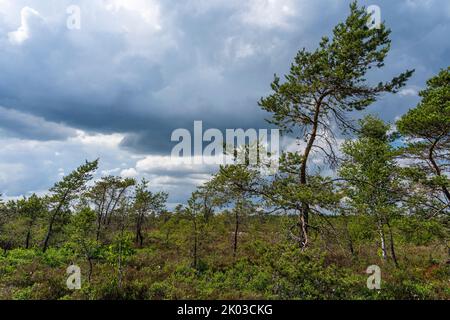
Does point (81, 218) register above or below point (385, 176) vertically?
below

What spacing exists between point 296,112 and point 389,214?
9.54 m

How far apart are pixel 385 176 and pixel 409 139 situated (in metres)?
4.62

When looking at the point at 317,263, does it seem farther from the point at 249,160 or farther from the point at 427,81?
the point at 427,81

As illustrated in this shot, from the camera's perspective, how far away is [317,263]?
950cm

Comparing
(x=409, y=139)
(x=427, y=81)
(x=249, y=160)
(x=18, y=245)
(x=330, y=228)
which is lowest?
(x=18, y=245)

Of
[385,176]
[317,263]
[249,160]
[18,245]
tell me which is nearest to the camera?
[317,263]

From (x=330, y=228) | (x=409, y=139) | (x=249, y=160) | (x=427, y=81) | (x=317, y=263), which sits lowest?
(x=317, y=263)

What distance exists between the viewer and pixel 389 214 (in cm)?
1630
